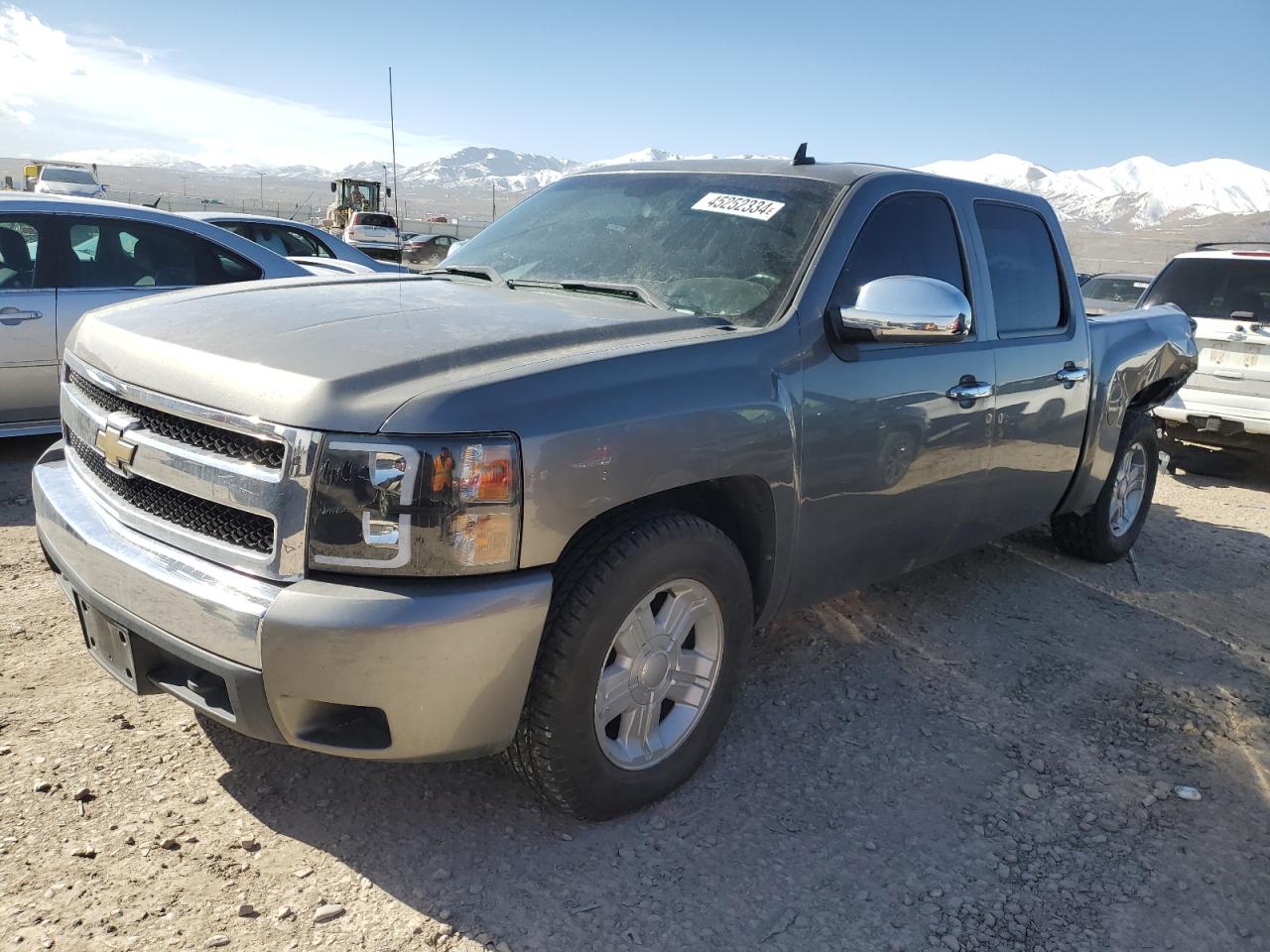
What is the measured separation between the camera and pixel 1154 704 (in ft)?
12.4

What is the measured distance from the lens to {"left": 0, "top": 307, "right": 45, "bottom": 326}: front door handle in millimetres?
5574

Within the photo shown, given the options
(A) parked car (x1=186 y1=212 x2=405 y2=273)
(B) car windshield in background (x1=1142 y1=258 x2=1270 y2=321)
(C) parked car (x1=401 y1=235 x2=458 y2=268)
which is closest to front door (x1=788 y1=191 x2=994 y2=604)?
(B) car windshield in background (x1=1142 y1=258 x2=1270 y2=321)

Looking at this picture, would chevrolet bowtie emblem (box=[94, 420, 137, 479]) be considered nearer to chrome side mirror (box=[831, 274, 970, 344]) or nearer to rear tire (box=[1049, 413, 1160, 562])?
chrome side mirror (box=[831, 274, 970, 344])

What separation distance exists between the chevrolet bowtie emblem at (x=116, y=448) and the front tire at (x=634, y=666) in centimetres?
114

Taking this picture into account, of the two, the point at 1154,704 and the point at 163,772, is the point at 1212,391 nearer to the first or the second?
the point at 1154,704

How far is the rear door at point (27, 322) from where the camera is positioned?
5.59m

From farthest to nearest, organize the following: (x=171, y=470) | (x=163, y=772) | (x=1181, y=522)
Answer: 1. (x=1181, y=522)
2. (x=163, y=772)
3. (x=171, y=470)

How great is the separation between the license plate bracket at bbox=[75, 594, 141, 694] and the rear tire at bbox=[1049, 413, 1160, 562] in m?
4.35

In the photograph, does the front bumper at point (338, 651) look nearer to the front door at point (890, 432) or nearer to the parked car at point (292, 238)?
the front door at point (890, 432)

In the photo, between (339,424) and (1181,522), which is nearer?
(339,424)

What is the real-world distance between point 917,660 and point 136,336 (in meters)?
3.02

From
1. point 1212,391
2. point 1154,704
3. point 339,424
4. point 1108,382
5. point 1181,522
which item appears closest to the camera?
point 339,424

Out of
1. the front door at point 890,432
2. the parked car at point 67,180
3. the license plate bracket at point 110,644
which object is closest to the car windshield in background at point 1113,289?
the front door at point 890,432

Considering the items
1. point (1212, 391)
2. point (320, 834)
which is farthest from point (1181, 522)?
point (320, 834)
